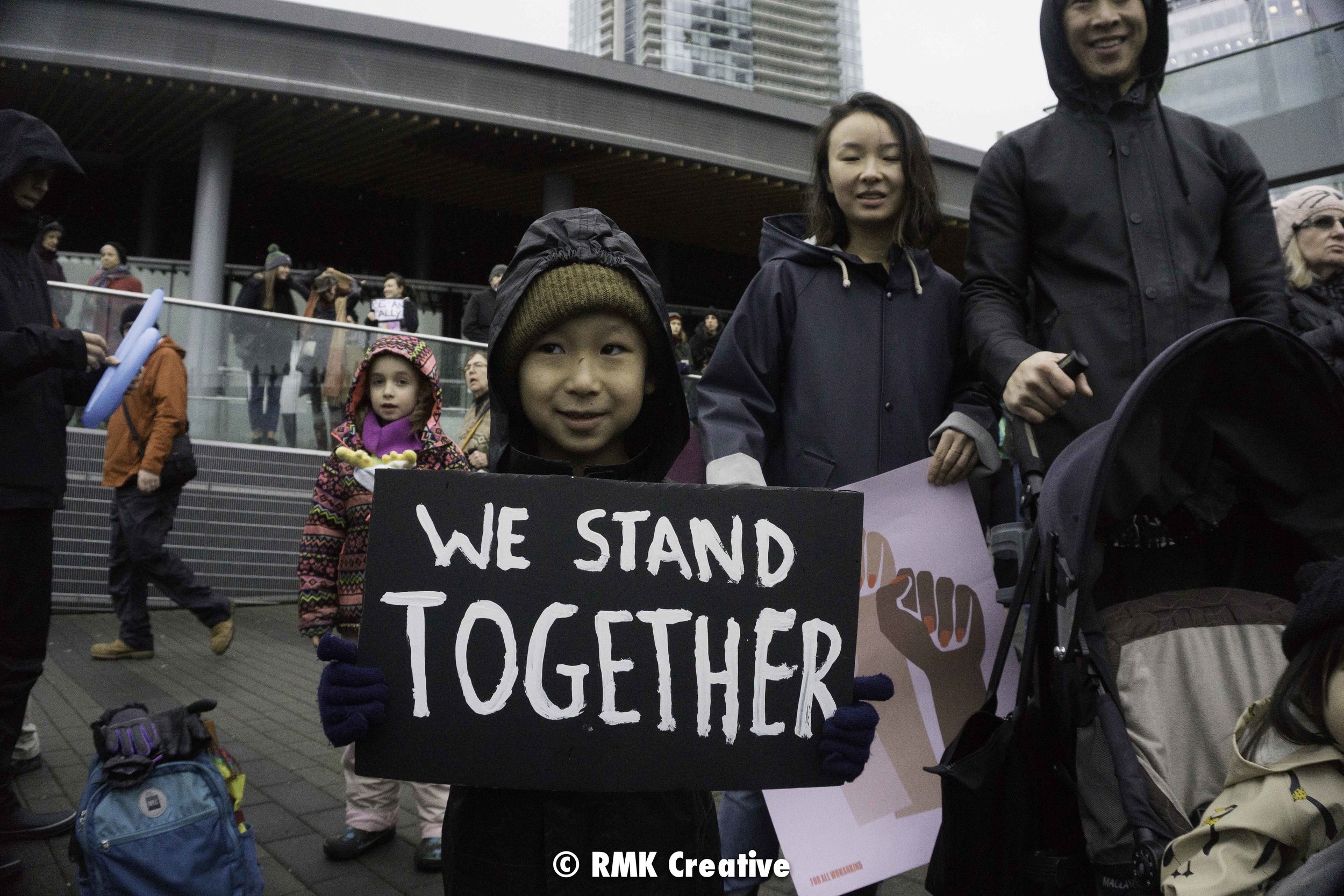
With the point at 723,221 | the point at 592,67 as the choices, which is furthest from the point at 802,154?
the point at 592,67

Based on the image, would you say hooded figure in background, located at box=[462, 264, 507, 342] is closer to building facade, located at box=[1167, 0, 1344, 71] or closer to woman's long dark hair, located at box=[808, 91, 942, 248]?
woman's long dark hair, located at box=[808, 91, 942, 248]

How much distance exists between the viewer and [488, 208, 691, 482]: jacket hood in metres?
1.71

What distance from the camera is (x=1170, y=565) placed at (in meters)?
1.99

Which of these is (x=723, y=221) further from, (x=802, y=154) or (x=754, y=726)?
(x=754, y=726)

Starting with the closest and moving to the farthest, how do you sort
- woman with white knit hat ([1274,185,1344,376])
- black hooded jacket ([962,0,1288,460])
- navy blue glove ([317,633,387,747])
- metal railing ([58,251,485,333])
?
navy blue glove ([317,633,387,747]), black hooded jacket ([962,0,1288,460]), woman with white knit hat ([1274,185,1344,376]), metal railing ([58,251,485,333])

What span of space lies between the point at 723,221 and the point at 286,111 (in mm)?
8277

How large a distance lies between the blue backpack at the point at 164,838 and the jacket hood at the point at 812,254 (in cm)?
214

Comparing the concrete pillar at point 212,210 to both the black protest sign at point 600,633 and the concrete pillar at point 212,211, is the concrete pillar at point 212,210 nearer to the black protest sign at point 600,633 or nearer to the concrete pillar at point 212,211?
the concrete pillar at point 212,211

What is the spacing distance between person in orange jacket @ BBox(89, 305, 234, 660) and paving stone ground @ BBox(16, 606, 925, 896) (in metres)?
0.40

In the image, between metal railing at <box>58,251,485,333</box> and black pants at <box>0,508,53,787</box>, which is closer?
black pants at <box>0,508,53,787</box>

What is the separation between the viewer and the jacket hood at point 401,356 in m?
3.38

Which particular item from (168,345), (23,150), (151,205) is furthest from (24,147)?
(151,205)

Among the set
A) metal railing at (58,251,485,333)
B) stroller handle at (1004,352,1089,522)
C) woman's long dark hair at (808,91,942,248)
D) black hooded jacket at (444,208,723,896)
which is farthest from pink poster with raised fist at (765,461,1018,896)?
metal railing at (58,251,485,333)

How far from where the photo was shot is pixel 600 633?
1.41 meters
